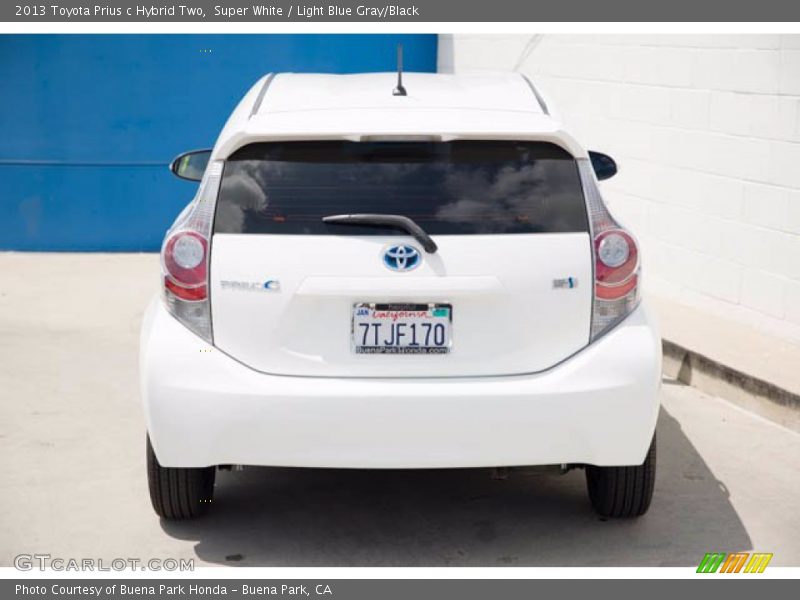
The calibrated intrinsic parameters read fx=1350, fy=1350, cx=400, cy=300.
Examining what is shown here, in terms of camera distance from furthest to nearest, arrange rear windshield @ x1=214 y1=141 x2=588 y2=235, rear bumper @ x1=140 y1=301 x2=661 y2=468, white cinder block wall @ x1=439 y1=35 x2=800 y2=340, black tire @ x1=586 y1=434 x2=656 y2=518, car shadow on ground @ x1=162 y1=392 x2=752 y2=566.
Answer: white cinder block wall @ x1=439 y1=35 x2=800 y2=340 → black tire @ x1=586 y1=434 x2=656 y2=518 → car shadow on ground @ x1=162 y1=392 x2=752 y2=566 → rear windshield @ x1=214 y1=141 x2=588 y2=235 → rear bumper @ x1=140 y1=301 x2=661 y2=468

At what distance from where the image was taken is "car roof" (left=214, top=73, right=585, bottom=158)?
481 centimetres

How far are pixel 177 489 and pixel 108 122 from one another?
6.98m

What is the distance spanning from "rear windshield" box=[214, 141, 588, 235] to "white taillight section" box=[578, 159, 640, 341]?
0.06 metres

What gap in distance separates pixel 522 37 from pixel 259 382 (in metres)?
6.92

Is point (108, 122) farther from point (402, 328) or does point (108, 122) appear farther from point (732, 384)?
point (402, 328)

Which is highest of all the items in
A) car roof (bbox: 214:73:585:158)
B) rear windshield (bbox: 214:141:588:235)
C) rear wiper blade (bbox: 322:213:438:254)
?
car roof (bbox: 214:73:585:158)

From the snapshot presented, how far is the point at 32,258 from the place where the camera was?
11.5 m

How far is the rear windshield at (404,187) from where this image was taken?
474 cm

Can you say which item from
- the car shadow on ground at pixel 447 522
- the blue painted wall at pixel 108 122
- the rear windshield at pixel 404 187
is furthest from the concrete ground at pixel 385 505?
the blue painted wall at pixel 108 122

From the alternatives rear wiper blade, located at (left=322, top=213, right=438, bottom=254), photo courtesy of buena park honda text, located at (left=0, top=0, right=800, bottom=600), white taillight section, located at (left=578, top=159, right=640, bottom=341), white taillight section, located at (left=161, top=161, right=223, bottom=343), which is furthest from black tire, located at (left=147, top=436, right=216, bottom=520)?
white taillight section, located at (left=578, top=159, right=640, bottom=341)

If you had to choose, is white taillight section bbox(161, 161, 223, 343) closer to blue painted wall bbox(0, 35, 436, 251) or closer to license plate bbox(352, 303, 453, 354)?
license plate bbox(352, 303, 453, 354)

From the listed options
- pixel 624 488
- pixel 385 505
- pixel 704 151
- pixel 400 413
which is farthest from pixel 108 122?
pixel 400 413

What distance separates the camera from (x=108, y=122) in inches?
456

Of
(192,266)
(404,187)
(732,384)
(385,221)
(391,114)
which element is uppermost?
(391,114)
